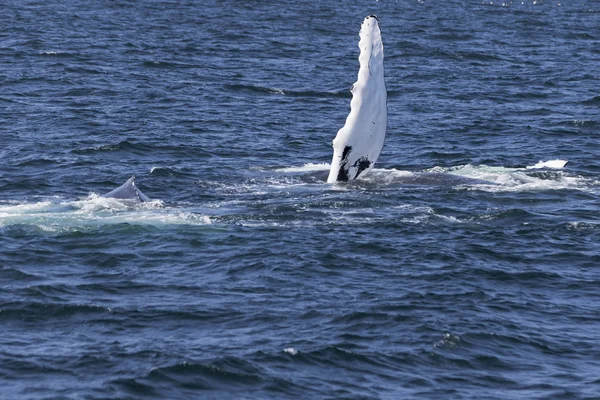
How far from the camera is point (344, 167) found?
32.2 metres

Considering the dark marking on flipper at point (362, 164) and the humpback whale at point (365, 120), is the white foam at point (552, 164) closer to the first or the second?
the humpback whale at point (365, 120)

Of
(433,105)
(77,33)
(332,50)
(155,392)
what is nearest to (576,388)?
(155,392)

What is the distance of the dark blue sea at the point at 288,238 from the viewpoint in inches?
814

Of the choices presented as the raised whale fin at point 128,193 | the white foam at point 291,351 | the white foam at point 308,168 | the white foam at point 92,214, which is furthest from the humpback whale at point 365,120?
the white foam at point 291,351

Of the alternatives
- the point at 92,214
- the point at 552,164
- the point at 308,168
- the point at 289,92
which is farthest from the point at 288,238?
the point at 289,92

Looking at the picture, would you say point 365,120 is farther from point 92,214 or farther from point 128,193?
point 92,214

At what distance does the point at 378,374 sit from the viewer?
20391 mm

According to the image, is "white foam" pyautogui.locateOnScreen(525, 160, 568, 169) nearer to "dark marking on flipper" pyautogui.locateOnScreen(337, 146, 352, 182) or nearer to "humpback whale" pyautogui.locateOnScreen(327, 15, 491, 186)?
"humpback whale" pyautogui.locateOnScreen(327, 15, 491, 186)

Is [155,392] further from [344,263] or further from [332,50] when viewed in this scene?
[332,50]

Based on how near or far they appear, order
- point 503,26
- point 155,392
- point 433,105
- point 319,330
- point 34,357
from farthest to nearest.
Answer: point 503,26 → point 433,105 → point 319,330 → point 34,357 → point 155,392

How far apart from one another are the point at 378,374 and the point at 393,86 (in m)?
32.2

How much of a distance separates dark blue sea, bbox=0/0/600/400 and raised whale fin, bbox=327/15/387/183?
779 millimetres

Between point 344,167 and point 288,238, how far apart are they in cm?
488

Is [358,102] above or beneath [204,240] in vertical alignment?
above
